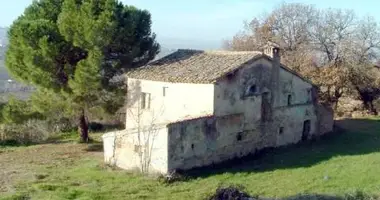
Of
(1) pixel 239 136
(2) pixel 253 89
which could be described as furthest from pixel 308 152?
(2) pixel 253 89

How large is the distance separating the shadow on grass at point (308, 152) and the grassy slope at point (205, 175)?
0.04 metres

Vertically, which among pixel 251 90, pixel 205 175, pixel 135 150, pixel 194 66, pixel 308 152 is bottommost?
pixel 205 175

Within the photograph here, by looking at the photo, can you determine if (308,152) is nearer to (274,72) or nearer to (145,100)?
(274,72)

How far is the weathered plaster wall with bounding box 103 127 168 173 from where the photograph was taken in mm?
20438

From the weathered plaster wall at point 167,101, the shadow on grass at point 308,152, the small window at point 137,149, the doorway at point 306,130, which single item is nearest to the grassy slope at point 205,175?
the shadow on grass at point 308,152

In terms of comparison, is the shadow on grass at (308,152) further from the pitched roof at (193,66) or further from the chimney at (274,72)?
the pitched roof at (193,66)

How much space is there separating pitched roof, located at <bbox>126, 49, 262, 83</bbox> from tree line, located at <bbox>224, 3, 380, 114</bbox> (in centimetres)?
1365

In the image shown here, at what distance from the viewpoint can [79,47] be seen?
26328 millimetres

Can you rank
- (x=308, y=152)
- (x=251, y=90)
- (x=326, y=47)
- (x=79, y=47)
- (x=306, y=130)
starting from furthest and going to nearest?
(x=326, y=47)
(x=306, y=130)
(x=79, y=47)
(x=308, y=152)
(x=251, y=90)

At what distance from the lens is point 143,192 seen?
1828 centimetres

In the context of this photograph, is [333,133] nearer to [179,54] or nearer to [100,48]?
[179,54]

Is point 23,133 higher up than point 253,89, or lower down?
lower down

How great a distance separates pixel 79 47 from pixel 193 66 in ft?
19.6

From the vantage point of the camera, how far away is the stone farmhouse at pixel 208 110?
21.0 meters
